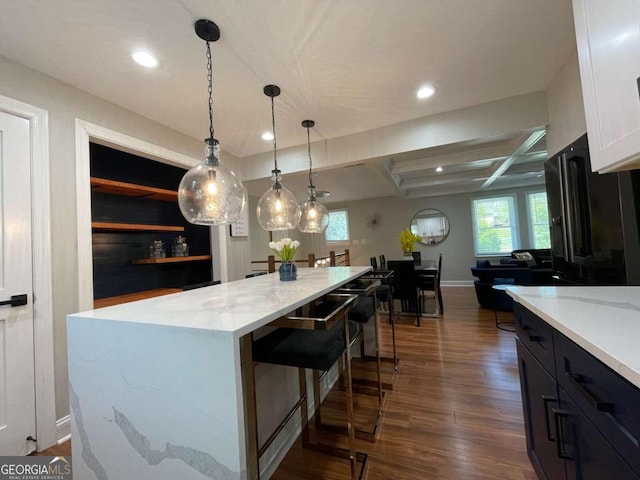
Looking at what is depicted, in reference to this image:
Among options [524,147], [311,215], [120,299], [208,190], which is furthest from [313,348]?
[524,147]

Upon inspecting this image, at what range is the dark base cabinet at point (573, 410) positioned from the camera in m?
0.61

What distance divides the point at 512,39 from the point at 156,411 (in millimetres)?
2914

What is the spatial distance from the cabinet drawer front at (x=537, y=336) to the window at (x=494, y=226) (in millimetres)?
6154

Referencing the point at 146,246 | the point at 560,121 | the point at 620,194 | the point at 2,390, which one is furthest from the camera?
the point at 146,246

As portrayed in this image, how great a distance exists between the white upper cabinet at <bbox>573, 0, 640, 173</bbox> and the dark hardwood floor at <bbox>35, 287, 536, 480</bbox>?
161 centimetres

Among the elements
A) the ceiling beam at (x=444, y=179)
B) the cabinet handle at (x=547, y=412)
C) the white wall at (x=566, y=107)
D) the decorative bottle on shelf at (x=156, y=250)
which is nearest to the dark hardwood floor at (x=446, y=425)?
the cabinet handle at (x=547, y=412)

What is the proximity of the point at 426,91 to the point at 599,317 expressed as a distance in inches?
87.4

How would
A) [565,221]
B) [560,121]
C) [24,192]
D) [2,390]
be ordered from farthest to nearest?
1. [560,121]
2. [565,221]
3. [24,192]
4. [2,390]

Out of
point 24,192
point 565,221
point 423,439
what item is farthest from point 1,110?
point 565,221

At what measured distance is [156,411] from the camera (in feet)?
3.13

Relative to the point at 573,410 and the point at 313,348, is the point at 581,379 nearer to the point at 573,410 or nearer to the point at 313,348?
the point at 573,410

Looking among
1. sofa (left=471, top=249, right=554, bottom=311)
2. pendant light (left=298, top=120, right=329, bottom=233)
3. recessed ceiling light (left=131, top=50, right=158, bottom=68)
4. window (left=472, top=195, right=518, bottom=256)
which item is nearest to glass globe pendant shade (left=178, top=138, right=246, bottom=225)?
recessed ceiling light (left=131, top=50, right=158, bottom=68)

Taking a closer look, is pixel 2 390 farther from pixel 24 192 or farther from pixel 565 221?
pixel 565 221

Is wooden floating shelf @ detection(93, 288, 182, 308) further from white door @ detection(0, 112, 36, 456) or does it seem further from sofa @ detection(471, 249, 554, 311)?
sofa @ detection(471, 249, 554, 311)
